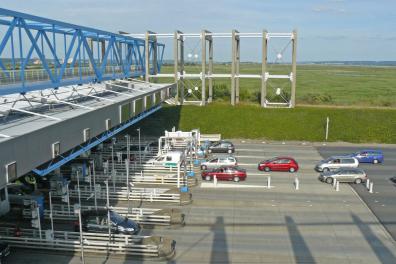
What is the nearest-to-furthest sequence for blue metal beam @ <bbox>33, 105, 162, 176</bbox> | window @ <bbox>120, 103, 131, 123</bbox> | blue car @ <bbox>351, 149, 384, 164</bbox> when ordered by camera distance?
blue metal beam @ <bbox>33, 105, 162, 176</bbox> < window @ <bbox>120, 103, 131, 123</bbox> < blue car @ <bbox>351, 149, 384, 164</bbox>

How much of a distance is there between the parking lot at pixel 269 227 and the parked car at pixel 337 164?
2.07 metres

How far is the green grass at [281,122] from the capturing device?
3916 cm

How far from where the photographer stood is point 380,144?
37.7m

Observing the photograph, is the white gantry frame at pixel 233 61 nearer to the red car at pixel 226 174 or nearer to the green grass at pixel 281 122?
the green grass at pixel 281 122

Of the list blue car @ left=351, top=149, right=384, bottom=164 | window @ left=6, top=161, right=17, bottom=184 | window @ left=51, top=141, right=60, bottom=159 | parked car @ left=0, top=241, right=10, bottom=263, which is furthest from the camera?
blue car @ left=351, top=149, right=384, bottom=164

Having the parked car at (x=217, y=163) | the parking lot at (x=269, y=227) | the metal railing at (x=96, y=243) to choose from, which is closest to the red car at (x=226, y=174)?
the parking lot at (x=269, y=227)

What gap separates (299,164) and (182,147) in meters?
9.67

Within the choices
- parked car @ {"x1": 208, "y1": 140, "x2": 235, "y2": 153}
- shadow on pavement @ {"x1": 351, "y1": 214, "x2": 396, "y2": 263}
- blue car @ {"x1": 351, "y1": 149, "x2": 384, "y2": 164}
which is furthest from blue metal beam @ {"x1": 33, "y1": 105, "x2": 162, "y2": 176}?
blue car @ {"x1": 351, "y1": 149, "x2": 384, "y2": 164}

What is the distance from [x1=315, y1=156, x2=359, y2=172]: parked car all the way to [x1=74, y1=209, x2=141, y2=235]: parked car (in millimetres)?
15573

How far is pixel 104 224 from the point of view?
16.9 metres

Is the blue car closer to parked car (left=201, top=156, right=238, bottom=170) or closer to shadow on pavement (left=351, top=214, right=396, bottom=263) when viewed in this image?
parked car (left=201, top=156, right=238, bottom=170)

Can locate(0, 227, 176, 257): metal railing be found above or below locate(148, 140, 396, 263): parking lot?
above

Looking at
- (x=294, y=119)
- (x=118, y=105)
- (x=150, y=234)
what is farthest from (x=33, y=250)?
(x=294, y=119)

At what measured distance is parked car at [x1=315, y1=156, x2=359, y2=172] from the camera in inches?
1101
